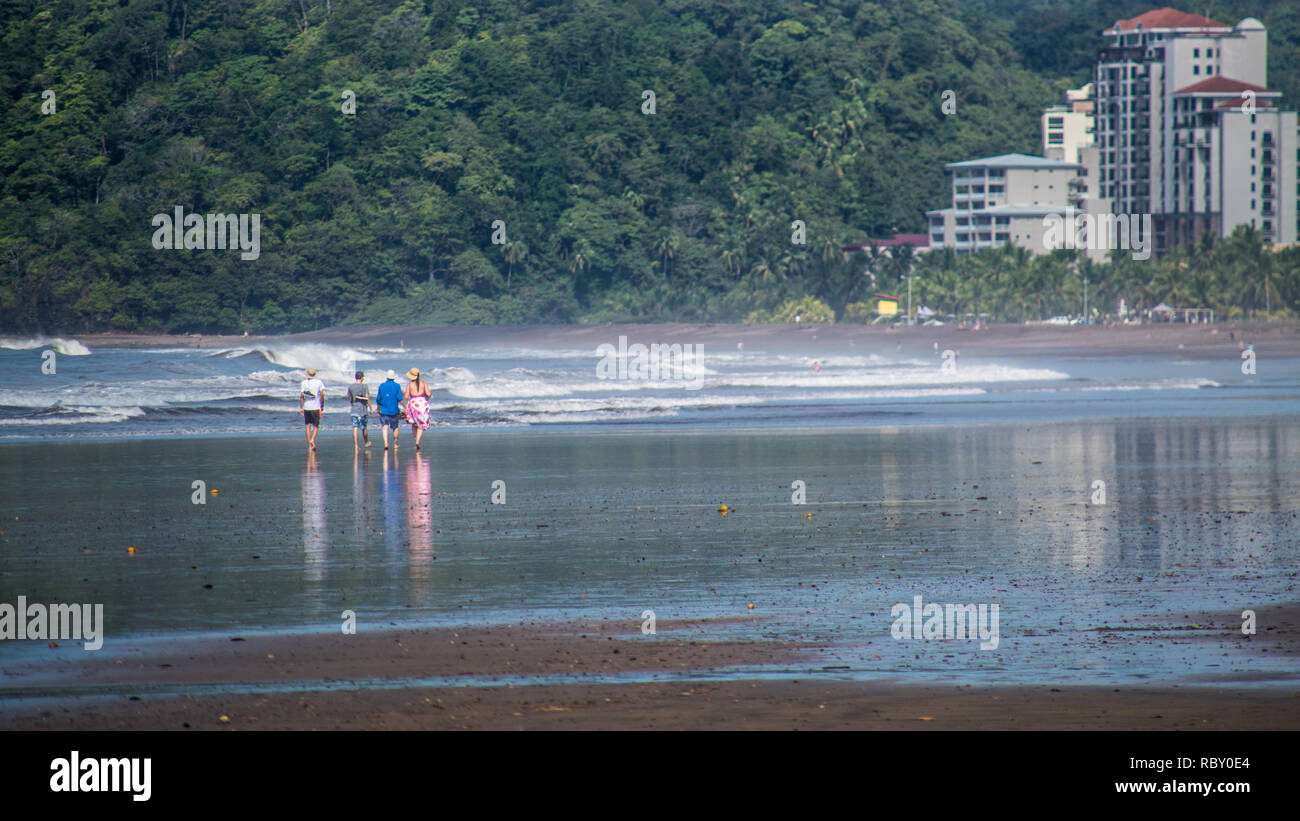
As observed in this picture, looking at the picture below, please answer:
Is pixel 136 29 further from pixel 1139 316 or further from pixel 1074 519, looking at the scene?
pixel 1074 519

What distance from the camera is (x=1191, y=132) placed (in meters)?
140

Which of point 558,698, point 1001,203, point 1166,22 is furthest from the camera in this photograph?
point 1166,22

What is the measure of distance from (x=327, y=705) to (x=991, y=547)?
729cm

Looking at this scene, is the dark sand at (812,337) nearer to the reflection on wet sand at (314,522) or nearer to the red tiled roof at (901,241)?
the red tiled roof at (901,241)

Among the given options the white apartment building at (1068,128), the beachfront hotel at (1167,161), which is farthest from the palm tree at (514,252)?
the white apartment building at (1068,128)

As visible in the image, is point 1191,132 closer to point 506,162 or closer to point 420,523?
point 506,162

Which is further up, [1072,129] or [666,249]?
[1072,129]

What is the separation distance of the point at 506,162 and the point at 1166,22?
69.3 meters

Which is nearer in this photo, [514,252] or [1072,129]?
[514,252]

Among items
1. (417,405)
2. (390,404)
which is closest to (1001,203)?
(417,405)

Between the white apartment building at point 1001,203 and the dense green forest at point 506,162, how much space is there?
5222 mm

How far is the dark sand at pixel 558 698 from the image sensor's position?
731 cm
